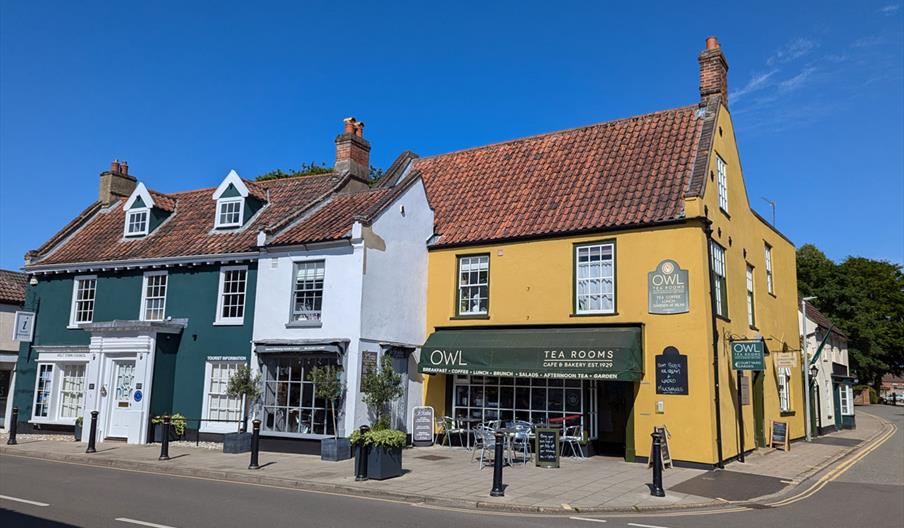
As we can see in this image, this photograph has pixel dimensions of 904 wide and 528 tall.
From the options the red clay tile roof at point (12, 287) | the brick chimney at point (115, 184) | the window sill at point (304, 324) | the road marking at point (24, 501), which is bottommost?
the road marking at point (24, 501)

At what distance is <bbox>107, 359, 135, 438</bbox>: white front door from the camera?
21.2 m

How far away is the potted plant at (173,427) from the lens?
20.8 m

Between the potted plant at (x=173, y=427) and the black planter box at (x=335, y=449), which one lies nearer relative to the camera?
the black planter box at (x=335, y=449)

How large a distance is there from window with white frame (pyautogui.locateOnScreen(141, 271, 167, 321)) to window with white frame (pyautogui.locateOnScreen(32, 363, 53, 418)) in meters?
5.01

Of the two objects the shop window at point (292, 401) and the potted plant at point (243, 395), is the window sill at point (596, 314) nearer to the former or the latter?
the shop window at point (292, 401)

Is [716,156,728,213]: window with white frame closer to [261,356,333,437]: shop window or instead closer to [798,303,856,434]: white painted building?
[261,356,333,437]: shop window

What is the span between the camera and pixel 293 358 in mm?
19281

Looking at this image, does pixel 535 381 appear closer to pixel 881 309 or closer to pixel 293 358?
pixel 293 358

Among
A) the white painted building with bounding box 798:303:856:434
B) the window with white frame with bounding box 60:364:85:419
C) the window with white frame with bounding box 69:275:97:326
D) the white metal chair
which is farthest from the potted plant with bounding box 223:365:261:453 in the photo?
the white painted building with bounding box 798:303:856:434

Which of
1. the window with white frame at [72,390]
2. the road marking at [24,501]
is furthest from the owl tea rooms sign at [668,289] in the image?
the window with white frame at [72,390]

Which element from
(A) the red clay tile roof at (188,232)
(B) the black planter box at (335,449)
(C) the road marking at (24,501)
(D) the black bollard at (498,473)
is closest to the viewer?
(C) the road marking at (24,501)

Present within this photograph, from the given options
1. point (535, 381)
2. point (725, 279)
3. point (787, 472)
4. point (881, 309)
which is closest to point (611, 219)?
point (725, 279)

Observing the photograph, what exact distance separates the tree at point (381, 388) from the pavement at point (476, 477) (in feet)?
4.90

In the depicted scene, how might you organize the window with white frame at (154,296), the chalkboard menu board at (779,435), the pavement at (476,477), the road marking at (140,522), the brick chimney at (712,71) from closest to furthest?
the road marking at (140,522), the pavement at (476,477), the brick chimney at (712,71), the chalkboard menu board at (779,435), the window with white frame at (154,296)
